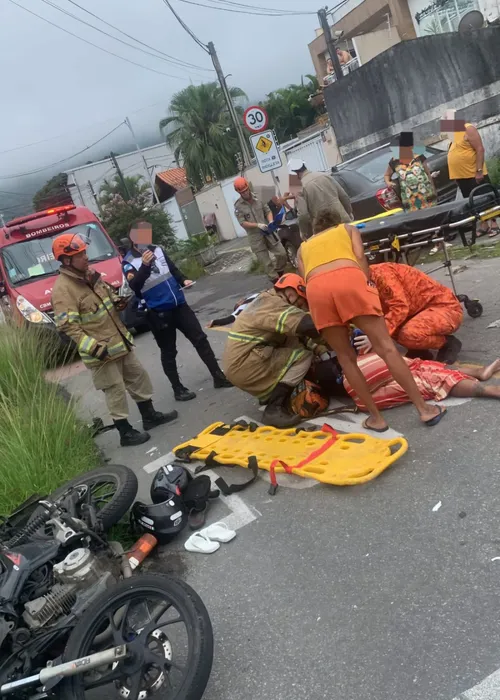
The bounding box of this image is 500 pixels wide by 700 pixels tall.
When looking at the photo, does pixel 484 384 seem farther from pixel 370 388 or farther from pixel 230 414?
pixel 230 414

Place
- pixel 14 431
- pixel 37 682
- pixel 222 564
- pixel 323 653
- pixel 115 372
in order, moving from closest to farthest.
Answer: pixel 37 682
pixel 323 653
pixel 222 564
pixel 14 431
pixel 115 372

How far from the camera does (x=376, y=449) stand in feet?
12.7

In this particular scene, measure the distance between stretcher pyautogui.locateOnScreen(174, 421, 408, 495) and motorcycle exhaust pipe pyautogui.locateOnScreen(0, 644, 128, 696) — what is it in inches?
67.8

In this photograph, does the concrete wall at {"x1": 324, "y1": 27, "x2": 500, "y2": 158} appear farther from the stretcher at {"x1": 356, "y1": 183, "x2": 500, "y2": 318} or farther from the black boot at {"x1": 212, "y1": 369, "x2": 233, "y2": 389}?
the black boot at {"x1": 212, "y1": 369, "x2": 233, "y2": 389}

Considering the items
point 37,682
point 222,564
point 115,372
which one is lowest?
point 222,564

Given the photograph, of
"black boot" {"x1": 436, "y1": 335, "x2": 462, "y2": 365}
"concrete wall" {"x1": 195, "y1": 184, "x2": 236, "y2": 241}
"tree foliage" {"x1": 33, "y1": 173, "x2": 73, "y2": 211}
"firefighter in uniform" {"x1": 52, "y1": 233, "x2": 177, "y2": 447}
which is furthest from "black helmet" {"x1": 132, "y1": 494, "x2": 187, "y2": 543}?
"tree foliage" {"x1": 33, "y1": 173, "x2": 73, "y2": 211}

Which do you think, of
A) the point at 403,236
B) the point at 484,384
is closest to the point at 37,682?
the point at 484,384

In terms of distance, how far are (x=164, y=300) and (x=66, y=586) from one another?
3637 mm

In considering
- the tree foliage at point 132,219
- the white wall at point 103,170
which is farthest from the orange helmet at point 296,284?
the white wall at point 103,170

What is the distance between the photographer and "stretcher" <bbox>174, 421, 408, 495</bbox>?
3732 mm

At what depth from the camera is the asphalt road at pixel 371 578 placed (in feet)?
7.77

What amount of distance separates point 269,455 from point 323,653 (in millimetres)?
1863

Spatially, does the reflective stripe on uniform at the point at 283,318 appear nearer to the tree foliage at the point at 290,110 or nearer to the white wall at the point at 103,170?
the tree foliage at the point at 290,110

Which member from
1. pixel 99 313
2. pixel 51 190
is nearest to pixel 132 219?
pixel 99 313
